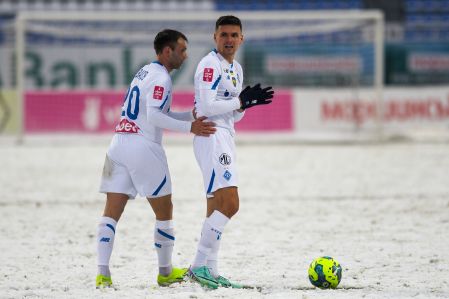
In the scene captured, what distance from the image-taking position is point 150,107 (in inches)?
206

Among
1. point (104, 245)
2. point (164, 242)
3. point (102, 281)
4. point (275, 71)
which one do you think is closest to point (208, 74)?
point (164, 242)

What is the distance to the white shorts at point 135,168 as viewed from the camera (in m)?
5.30

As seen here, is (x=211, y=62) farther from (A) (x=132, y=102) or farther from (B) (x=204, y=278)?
(B) (x=204, y=278)

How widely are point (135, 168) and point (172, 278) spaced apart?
799 millimetres

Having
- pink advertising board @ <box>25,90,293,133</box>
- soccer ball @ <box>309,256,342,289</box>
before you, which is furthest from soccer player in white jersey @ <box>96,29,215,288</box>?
pink advertising board @ <box>25,90,293,133</box>

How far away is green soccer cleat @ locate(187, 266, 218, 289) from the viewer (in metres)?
5.25

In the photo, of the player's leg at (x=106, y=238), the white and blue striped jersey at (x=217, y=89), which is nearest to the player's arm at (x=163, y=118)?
the white and blue striped jersey at (x=217, y=89)

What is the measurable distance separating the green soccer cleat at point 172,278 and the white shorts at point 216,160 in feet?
1.95

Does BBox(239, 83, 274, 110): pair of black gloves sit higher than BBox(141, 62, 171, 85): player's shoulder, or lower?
lower

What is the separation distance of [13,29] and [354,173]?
13275mm

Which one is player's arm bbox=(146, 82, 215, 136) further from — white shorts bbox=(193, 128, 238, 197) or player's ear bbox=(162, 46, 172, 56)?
player's ear bbox=(162, 46, 172, 56)

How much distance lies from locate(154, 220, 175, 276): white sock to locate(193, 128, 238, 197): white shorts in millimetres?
372

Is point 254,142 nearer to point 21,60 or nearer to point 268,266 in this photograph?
point 21,60

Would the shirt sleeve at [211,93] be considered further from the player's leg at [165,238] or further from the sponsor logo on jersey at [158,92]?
the player's leg at [165,238]
